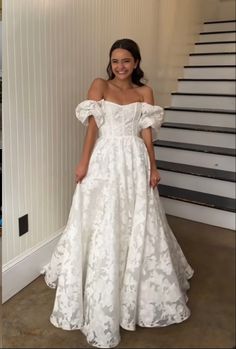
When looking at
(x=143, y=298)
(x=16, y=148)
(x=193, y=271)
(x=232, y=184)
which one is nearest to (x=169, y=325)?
Result: (x=143, y=298)

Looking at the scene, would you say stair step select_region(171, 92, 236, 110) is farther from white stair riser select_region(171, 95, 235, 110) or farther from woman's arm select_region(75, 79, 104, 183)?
woman's arm select_region(75, 79, 104, 183)

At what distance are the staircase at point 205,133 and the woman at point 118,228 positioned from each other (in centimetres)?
8

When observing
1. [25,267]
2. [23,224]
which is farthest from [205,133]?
[25,267]

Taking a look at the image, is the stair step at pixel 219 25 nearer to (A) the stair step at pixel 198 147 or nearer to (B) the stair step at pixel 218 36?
(B) the stair step at pixel 218 36

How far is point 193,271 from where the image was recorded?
1.40 metres

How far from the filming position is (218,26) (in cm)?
102

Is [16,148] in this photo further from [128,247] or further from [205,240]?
[205,240]

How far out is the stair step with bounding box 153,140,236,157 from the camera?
1081 mm

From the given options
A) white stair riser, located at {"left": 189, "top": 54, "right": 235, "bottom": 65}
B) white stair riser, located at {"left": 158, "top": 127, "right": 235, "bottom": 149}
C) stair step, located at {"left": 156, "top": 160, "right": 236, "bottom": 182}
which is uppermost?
white stair riser, located at {"left": 189, "top": 54, "right": 235, "bottom": 65}

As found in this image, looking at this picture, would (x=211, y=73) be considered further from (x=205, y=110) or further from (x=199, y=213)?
(x=199, y=213)

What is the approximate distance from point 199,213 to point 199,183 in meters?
0.12

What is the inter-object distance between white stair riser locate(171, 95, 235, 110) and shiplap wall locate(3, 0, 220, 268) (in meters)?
0.17

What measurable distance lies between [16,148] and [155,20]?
671mm

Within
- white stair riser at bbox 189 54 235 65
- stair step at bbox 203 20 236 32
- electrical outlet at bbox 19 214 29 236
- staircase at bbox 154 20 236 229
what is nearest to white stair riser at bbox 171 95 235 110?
staircase at bbox 154 20 236 229
